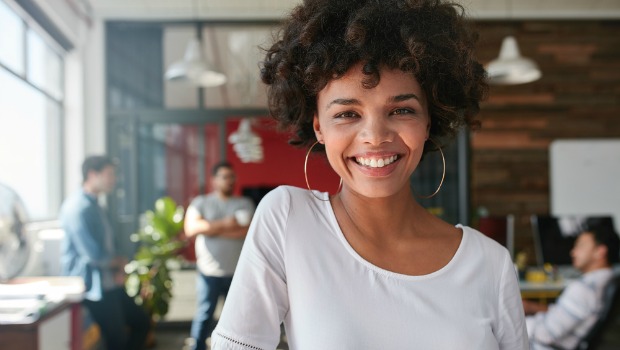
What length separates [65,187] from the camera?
209 inches

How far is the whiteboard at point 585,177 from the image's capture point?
593 centimetres

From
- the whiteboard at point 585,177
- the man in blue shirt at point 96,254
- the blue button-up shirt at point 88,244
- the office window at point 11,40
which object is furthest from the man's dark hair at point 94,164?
the whiteboard at point 585,177

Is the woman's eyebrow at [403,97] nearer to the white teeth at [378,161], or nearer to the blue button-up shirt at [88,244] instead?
the white teeth at [378,161]

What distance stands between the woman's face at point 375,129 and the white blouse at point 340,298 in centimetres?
10

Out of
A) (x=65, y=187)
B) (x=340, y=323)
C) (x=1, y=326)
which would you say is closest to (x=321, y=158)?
(x=340, y=323)

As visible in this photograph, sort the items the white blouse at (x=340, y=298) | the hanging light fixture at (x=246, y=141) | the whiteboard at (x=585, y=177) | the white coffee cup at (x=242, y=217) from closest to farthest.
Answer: the white blouse at (x=340, y=298)
the white coffee cup at (x=242, y=217)
the hanging light fixture at (x=246, y=141)
the whiteboard at (x=585, y=177)

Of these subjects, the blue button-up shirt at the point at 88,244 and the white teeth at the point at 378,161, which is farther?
the blue button-up shirt at the point at 88,244

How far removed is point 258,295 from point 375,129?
32 cm

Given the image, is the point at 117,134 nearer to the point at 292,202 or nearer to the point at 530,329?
the point at 530,329

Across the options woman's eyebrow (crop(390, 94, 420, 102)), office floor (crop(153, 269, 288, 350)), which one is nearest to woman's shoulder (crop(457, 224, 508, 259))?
woman's eyebrow (crop(390, 94, 420, 102))

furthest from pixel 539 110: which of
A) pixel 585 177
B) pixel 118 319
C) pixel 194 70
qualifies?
pixel 118 319

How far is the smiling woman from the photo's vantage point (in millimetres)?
885

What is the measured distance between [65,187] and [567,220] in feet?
14.4

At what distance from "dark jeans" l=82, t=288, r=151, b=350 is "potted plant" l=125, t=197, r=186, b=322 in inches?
34.6
